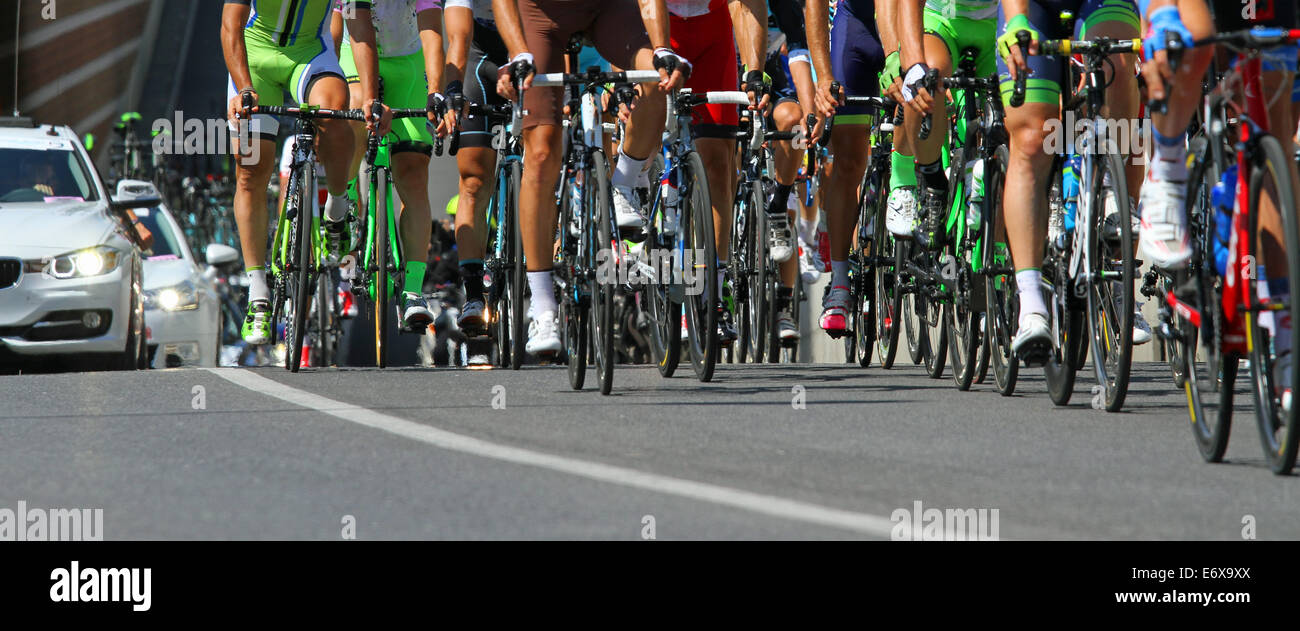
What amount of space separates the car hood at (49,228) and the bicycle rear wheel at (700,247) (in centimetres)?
415

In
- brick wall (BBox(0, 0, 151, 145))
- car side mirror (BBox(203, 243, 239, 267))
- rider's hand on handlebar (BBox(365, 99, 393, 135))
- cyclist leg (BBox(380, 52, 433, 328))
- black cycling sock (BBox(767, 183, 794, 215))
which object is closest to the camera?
rider's hand on handlebar (BBox(365, 99, 393, 135))

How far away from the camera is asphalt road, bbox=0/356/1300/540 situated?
4.75 metres

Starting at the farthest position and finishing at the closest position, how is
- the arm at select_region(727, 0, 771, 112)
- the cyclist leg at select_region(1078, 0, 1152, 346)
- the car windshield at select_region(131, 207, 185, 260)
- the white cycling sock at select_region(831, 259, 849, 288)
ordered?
the car windshield at select_region(131, 207, 185, 260) < the white cycling sock at select_region(831, 259, 849, 288) < the arm at select_region(727, 0, 771, 112) < the cyclist leg at select_region(1078, 0, 1152, 346)

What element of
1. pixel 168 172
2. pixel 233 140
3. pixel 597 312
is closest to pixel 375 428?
pixel 597 312

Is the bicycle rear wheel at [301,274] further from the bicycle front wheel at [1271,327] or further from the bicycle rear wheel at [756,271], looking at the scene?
the bicycle front wheel at [1271,327]

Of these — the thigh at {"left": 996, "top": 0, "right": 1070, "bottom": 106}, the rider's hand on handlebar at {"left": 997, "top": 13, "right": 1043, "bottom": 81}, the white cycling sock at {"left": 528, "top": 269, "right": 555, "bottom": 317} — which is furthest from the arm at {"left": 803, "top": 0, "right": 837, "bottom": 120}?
the rider's hand on handlebar at {"left": 997, "top": 13, "right": 1043, "bottom": 81}

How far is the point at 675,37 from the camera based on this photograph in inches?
396

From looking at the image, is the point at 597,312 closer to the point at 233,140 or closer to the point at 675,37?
the point at 675,37

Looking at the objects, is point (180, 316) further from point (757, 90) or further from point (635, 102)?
point (635, 102)

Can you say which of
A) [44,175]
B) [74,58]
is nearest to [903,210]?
[44,175]

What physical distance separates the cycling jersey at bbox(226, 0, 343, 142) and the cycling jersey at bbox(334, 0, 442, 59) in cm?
40

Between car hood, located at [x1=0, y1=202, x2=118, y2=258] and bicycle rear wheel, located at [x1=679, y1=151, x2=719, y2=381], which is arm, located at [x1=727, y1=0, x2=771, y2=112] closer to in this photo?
bicycle rear wheel, located at [x1=679, y1=151, x2=719, y2=381]

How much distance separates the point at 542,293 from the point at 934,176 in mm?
2046

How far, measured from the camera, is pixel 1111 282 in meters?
7.25
